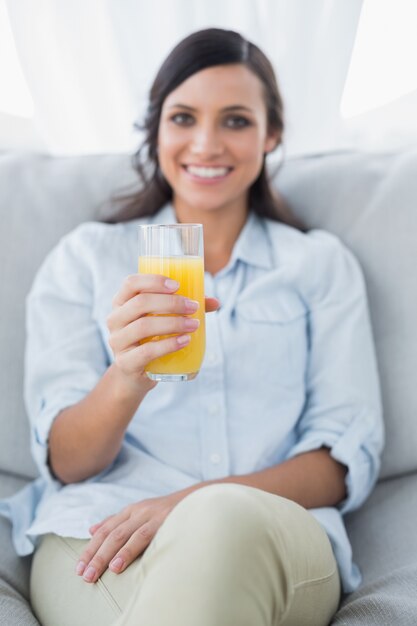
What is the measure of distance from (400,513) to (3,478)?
832mm

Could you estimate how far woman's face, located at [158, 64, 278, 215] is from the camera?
1662mm

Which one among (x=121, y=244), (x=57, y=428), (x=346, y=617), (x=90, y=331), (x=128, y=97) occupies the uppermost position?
(x=128, y=97)

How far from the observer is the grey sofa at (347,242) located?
66.6 inches

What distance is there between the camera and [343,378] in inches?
63.9

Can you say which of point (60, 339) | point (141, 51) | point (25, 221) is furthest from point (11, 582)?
point (141, 51)

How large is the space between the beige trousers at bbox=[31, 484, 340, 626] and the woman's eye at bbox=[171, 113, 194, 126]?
886 mm

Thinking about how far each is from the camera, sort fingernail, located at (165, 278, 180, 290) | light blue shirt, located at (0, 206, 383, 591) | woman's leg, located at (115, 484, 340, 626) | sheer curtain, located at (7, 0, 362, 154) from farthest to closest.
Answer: sheer curtain, located at (7, 0, 362, 154) → light blue shirt, located at (0, 206, 383, 591) → fingernail, located at (165, 278, 180, 290) → woman's leg, located at (115, 484, 340, 626)

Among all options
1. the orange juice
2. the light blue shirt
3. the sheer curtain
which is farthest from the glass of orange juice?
the sheer curtain

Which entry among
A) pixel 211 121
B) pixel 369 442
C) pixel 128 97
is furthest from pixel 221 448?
pixel 128 97

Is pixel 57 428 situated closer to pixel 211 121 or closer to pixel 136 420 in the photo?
pixel 136 420

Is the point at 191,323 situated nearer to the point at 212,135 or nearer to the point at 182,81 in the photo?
the point at 212,135

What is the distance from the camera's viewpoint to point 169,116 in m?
1.70

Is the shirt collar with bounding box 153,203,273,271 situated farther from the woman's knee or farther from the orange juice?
the woman's knee

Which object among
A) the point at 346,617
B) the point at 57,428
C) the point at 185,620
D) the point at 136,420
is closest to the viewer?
the point at 185,620
